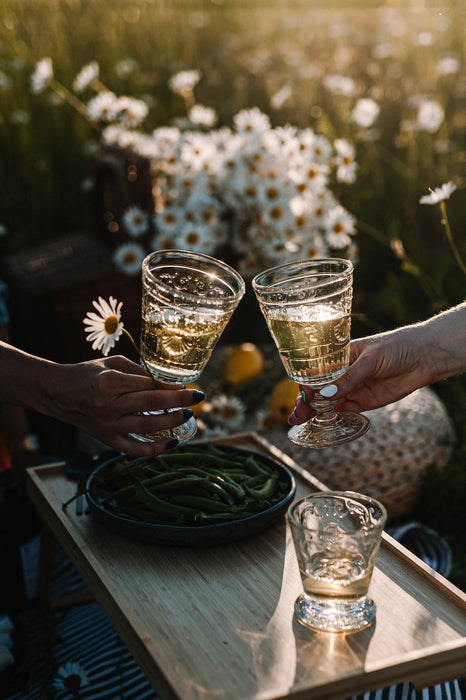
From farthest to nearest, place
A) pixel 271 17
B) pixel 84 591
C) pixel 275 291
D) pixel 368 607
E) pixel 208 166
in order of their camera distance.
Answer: pixel 271 17
pixel 208 166
pixel 84 591
pixel 275 291
pixel 368 607

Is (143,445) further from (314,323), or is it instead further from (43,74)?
(43,74)

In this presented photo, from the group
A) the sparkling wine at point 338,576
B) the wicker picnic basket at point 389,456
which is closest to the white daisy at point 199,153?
the wicker picnic basket at point 389,456

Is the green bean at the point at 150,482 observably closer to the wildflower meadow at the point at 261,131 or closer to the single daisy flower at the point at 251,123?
the wildflower meadow at the point at 261,131

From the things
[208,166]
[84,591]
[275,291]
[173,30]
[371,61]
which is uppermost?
[173,30]

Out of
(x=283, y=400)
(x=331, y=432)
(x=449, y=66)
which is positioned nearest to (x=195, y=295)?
(x=331, y=432)

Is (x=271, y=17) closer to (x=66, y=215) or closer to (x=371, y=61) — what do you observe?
(x=371, y=61)

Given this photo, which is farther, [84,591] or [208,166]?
[208,166]

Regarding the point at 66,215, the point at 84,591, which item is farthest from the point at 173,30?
the point at 84,591

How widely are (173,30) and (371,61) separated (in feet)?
5.53

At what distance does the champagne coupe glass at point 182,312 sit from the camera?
1.26m

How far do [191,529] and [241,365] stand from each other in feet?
5.01

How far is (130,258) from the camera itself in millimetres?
2988

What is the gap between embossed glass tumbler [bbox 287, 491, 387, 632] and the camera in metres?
1.16

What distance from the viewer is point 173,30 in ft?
19.2
